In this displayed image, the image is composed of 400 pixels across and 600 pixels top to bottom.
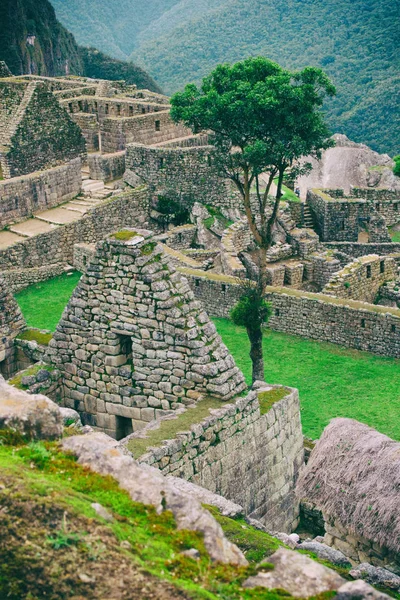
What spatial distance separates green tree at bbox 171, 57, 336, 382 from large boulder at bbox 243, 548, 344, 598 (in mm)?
14166

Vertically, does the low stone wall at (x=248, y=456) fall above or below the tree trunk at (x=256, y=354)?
above

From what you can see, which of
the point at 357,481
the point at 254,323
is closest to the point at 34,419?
the point at 357,481

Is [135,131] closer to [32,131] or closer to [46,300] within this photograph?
[32,131]

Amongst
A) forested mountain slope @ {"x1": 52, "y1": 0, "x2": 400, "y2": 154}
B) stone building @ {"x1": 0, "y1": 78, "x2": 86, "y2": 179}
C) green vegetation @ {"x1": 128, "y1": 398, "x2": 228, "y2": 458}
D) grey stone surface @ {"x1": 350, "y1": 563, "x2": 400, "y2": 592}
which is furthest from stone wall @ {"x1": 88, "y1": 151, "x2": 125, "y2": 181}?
forested mountain slope @ {"x1": 52, "y1": 0, "x2": 400, "y2": 154}

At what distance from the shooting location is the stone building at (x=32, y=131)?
26312 millimetres

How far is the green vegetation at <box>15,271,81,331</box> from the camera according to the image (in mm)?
19156

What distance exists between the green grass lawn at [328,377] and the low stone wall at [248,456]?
4.49 m

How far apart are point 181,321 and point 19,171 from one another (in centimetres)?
1909

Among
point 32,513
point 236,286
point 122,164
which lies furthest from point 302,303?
point 32,513

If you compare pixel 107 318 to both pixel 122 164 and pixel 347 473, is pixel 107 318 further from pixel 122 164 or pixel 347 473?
pixel 122 164

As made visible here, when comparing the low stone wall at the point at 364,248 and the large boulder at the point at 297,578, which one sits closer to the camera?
the large boulder at the point at 297,578

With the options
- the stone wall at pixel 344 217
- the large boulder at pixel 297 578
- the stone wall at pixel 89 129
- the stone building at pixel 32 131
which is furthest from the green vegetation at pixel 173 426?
the stone wall at pixel 89 129

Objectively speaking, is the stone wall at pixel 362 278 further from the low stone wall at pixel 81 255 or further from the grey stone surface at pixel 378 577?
the grey stone surface at pixel 378 577

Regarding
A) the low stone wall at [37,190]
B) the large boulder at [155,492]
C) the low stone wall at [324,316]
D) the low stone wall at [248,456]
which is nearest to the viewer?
the large boulder at [155,492]
